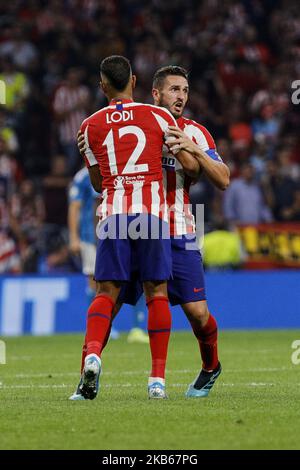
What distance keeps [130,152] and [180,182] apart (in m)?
0.55

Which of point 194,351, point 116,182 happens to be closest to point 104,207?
point 116,182

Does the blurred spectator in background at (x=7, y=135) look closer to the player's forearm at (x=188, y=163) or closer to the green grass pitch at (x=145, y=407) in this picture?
the green grass pitch at (x=145, y=407)

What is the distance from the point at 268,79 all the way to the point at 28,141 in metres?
4.31

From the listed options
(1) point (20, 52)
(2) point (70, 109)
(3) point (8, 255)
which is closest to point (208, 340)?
(3) point (8, 255)

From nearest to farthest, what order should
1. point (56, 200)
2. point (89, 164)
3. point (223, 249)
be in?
point (89, 164)
point (223, 249)
point (56, 200)

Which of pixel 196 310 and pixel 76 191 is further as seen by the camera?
pixel 76 191

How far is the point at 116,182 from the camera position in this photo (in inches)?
252

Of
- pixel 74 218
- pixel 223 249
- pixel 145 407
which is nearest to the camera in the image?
→ pixel 145 407

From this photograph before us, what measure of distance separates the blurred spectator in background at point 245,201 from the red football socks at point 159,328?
9876mm

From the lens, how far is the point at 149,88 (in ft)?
61.2

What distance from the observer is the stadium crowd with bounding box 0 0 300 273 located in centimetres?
1647

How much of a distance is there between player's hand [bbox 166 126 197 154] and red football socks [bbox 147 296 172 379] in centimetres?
87

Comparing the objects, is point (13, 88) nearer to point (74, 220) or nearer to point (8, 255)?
point (8, 255)

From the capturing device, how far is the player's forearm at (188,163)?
6418mm
